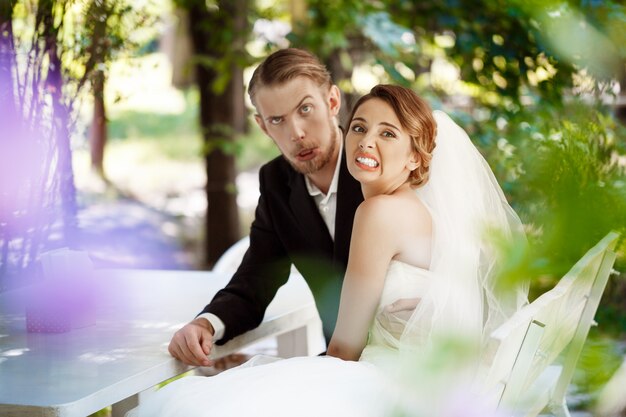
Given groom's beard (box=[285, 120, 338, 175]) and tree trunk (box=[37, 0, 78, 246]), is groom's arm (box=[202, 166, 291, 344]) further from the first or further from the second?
tree trunk (box=[37, 0, 78, 246])

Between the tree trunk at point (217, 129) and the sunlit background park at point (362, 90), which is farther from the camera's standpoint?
the tree trunk at point (217, 129)

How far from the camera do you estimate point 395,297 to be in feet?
6.46

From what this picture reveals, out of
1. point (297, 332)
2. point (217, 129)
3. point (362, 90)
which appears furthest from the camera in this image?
point (217, 129)

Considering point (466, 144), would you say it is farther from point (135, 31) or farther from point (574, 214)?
point (574, 214)

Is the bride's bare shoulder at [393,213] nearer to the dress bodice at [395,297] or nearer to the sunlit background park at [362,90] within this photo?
the dress bodice at [395,297]

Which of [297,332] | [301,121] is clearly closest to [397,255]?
[301,121]

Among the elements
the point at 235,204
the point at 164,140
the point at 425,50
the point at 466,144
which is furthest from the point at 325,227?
the point at 164,140

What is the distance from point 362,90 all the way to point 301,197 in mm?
3027

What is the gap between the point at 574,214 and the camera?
1.59ft

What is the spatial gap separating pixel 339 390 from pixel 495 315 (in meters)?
0.50

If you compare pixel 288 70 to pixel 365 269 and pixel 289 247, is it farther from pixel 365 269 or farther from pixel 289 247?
pixel 365 269

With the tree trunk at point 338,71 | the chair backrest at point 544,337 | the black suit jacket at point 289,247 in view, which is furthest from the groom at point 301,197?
the tree trunk at point 338,71

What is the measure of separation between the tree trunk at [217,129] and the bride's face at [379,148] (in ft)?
13.0

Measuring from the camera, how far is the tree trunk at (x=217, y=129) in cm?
629
